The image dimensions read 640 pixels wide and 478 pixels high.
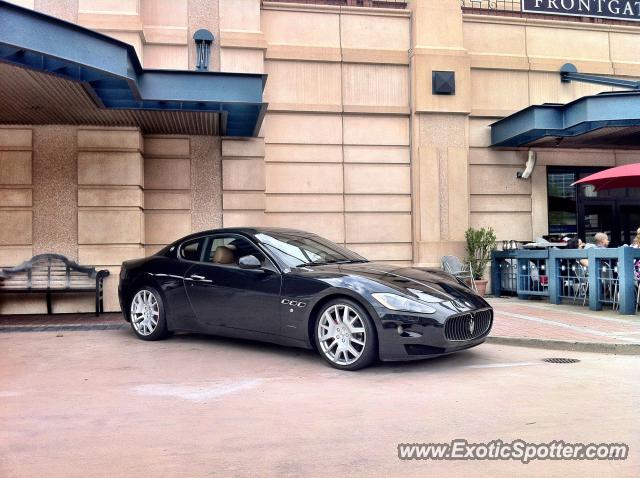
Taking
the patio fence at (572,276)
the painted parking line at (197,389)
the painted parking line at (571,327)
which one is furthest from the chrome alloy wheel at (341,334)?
the patio fence at (572,276)

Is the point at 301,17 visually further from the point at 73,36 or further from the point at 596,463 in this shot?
the point at 596,463

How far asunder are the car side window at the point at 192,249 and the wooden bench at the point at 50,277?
131 inches

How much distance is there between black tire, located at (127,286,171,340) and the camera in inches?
288

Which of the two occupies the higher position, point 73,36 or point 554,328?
point 73,36

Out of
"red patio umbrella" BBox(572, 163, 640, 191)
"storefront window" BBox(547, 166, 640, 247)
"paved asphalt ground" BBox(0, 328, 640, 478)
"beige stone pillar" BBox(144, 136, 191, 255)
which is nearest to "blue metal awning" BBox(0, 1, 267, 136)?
"beige stone pillar" BBox(144, 136, 191, 255)

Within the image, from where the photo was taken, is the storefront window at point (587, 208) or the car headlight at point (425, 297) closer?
the car headlight at point (425, 297)

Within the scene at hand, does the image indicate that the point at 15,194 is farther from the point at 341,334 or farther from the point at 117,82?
the point at 341,334

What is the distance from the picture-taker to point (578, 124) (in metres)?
11.2

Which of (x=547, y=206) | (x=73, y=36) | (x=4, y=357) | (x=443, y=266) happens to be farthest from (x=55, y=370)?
(x=547, y=206)

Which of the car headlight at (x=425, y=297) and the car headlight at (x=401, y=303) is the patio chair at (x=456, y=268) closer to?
the car headlight at (x=425, y=297)

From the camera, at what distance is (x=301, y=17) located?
40.6 feet

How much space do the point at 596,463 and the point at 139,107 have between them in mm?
8387

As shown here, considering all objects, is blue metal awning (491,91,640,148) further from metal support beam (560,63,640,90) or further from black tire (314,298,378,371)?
black tire (314,298,378,371)

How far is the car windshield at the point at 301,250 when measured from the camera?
256 inches
